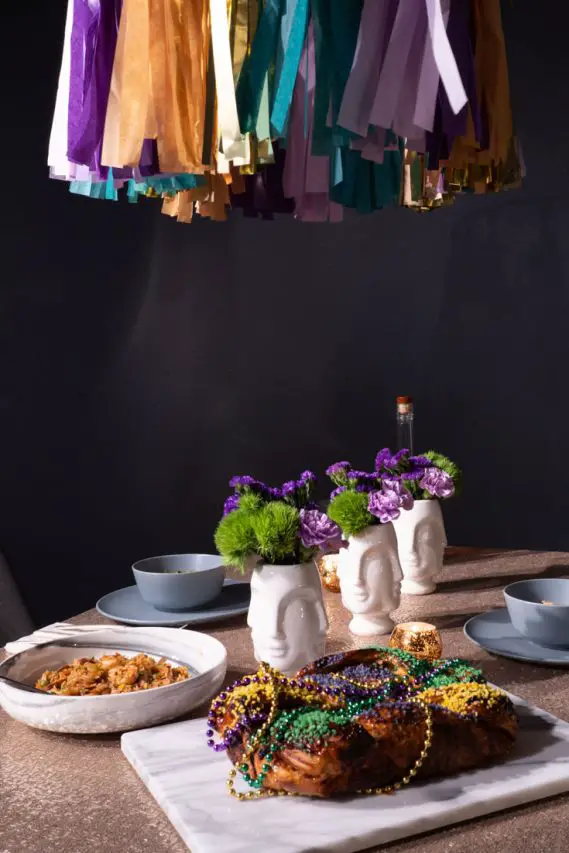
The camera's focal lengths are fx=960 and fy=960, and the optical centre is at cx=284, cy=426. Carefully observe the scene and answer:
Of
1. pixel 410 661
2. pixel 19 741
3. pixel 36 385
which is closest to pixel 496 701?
pixel 410 661

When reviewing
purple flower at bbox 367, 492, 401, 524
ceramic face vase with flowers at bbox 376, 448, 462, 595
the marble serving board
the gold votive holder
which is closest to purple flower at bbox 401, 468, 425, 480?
ceramic face vase with flowers at bbox 376, 448, 462, 595

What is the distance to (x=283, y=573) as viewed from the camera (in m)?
1.10

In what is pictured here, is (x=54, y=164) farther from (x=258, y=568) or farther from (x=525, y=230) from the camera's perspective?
(x=525, y=230)

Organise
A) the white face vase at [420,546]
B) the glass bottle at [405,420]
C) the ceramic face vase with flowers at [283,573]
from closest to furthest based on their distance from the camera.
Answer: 1. the ceramic face vase with flowers at [283,573]
2. the white face vase at [420,546]
3. the glass bottle at [405,420]

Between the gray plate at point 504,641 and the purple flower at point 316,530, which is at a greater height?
the purple flower at point 316,530

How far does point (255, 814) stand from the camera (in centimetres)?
79

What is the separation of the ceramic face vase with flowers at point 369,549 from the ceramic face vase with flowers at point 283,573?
0.15 meters

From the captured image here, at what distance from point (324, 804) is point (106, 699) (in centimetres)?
26

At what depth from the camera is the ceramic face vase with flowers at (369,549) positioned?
1.27 m

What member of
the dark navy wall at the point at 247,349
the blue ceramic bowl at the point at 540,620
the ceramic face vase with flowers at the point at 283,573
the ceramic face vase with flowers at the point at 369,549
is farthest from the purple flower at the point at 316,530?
the dark navy wall at the point at 247,349

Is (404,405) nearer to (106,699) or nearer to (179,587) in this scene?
(179,587)

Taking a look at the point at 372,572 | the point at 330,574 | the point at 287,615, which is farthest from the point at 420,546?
the point at 287,615

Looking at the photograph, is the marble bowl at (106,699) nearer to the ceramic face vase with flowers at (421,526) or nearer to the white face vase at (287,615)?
the white face vase at (287,615)

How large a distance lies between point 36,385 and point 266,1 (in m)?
1.87
